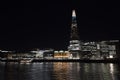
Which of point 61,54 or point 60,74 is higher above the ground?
point 61,54

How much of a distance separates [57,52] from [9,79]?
108 metres

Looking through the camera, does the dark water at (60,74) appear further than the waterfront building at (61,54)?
No

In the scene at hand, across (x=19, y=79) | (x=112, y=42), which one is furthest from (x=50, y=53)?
(x=19, y=79)

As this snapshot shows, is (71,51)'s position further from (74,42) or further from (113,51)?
(113,51)

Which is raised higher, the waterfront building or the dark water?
the waterfront building

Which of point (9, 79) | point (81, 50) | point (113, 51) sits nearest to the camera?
point (9, 79)

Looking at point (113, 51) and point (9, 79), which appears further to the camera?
point (113, 51)

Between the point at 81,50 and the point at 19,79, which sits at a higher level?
the point at 81,50

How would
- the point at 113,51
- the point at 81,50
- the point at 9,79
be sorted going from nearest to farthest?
the point at 9,79, the point at 113,51, the point at 81,50

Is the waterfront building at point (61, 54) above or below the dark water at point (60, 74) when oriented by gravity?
above

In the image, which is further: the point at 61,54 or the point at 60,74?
the point at 61,54

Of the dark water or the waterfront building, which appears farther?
the waterfront building

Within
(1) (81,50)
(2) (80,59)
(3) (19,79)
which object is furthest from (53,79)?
(1) (81,50)

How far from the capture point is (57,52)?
458 feet
